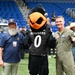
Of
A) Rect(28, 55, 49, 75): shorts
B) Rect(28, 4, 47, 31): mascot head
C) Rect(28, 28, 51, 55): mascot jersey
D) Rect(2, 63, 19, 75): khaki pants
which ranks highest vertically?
Rect(28, 4, 47, 31): mascot head

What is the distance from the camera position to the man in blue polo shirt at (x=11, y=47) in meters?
6.79

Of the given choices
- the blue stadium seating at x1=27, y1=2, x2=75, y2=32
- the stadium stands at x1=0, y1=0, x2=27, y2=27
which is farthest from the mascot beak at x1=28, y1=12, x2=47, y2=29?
the blue stadium seating at x1=27, y1=2, x2=75, y2=32

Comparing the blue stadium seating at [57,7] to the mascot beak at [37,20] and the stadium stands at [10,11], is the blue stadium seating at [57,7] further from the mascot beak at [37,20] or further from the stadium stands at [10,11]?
the mascot beak at [37,20]

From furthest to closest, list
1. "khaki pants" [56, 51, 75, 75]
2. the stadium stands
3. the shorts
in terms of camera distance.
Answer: the stadium stands, "khaki pants" [56, 51, 75, 75], the shorts

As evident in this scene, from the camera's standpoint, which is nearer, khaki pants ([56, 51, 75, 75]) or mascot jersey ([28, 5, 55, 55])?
mascot jersey ([28, 5, 55, 55])

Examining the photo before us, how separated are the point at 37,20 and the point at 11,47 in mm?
1264

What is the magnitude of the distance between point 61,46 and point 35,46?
81 cm

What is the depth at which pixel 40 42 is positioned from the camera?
591 cm

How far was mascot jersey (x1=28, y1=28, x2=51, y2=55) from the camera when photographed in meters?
5.91

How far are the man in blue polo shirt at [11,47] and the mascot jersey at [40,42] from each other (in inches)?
32.3

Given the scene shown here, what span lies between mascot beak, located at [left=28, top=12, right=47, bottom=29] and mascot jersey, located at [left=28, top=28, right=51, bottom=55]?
159mm

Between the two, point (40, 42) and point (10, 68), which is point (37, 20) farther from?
point (10, 68)

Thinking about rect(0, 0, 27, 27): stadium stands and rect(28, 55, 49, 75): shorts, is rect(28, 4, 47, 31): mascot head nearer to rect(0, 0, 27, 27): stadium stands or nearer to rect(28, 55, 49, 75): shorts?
rect(28, 55, 49, 75): shorts

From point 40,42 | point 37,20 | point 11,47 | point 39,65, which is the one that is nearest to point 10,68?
point 11,47
